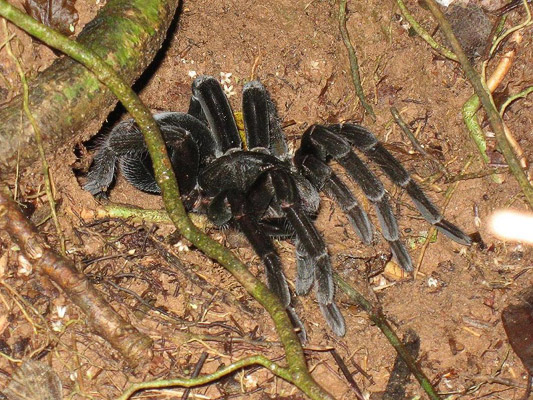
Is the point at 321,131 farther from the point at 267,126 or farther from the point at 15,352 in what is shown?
the point at 15,352

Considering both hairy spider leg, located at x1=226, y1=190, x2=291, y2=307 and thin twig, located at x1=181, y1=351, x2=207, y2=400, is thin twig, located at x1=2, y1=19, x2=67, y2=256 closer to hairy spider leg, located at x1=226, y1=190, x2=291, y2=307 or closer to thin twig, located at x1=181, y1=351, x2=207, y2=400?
thin twig, located at x1=181, y1=351, x2=207, y2=400

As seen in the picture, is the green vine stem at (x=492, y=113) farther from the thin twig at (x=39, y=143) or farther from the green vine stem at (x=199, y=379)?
the thin twig at (x=39, y=143)

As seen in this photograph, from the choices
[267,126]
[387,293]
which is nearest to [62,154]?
[267,126]

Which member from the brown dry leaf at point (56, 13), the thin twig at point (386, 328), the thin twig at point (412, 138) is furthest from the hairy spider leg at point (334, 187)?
the brown dry leaf at point (56, 13)

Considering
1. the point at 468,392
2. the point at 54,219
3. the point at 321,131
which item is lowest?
the point at 54,219

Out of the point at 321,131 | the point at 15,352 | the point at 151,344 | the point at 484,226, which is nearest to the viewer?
the point at 15,352

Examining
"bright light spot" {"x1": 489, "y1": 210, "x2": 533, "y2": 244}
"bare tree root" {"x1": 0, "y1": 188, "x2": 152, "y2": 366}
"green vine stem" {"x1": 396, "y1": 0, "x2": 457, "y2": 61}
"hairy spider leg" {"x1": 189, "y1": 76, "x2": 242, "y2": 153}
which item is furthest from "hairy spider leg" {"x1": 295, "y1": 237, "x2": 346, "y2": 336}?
"green vine stem" {"x1": 396, "y1": 0, "x2": 457, "y2": 61}
